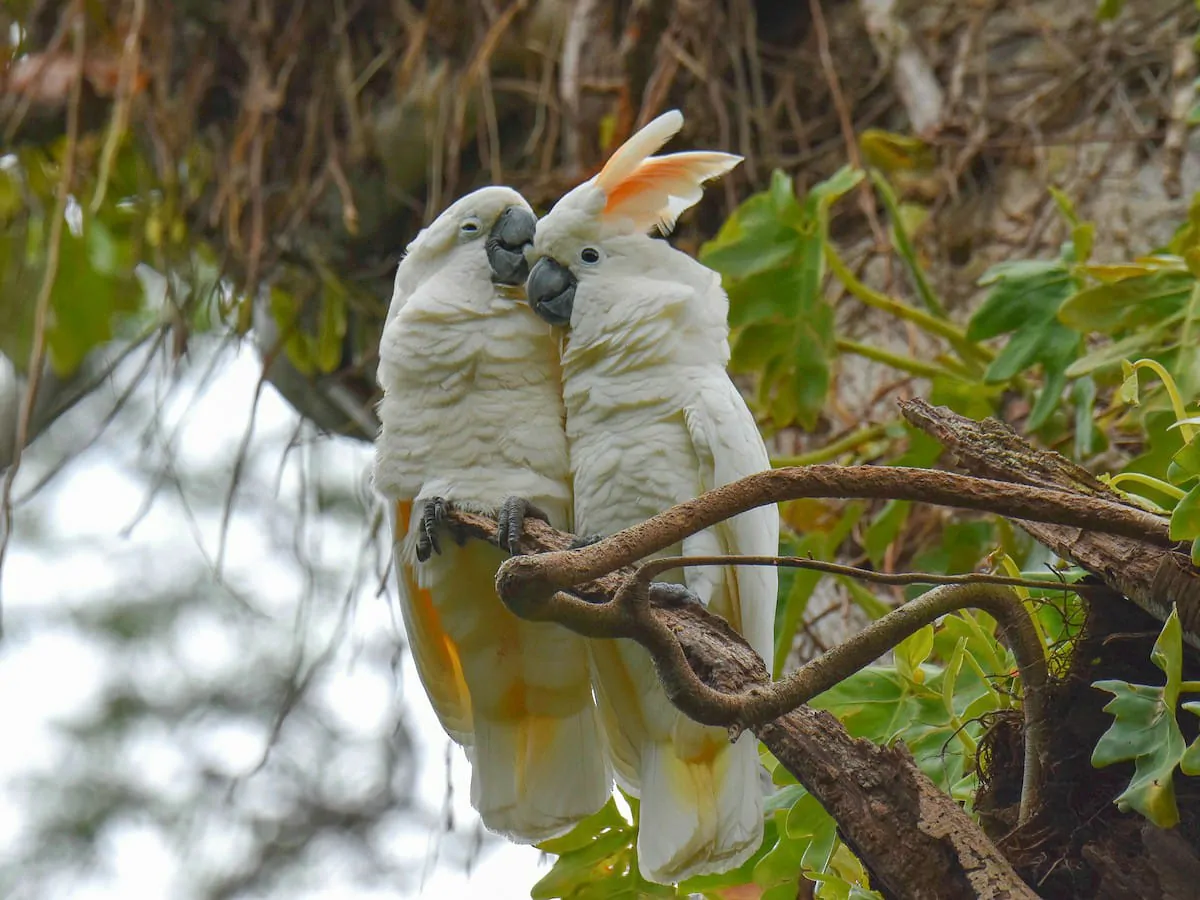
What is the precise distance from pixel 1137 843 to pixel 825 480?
560 mm

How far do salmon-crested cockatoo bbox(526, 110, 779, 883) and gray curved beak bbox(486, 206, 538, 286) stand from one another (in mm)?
43

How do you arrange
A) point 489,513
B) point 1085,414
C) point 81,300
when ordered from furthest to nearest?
point 81,300 → point 1085,414 → point 489,513

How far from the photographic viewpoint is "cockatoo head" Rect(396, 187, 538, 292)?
2066 millimetres

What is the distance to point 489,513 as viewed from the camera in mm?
1868

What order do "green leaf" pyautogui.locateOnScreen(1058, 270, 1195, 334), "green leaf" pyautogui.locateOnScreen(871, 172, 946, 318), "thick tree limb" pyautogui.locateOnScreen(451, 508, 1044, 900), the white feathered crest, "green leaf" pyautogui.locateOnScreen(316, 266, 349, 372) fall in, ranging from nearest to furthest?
1. "thick tree limb" pyautogui.locateOnScreen(451, 508, 1044, 900)
2. the white feathered crest
3. "green leaf" pyautogui.locateOnScreen(1058, 270, 1195, 334)
4. "green leaf" pyautogui.locateOnScreen(871, 172, 946, 318)
5. "green leaf" pyautogui.locateOnScreen(316, 266, 349, 372)

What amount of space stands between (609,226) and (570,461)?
365 mm

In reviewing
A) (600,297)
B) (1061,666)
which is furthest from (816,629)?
(1061,666)

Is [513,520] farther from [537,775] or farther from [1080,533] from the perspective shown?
[1080,533]

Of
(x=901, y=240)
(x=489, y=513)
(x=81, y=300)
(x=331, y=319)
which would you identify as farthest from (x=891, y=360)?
(x=81, y=300)

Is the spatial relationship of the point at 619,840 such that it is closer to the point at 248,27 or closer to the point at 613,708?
the point at 613,708

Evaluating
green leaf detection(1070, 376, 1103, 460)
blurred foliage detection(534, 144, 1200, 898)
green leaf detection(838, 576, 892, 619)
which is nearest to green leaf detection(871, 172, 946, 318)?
blurred foliage detection(534, 144, 1200, 898)

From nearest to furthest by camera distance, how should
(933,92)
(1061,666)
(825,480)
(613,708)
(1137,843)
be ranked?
(825,480) → (1137,843) → (1061,666) → (613,708) → (933,92)

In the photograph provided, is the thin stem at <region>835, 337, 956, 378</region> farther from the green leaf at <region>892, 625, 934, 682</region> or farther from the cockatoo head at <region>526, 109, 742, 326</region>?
the green leaf at <region>892, 625, 934, 682</region>

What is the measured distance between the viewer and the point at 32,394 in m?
2.42
